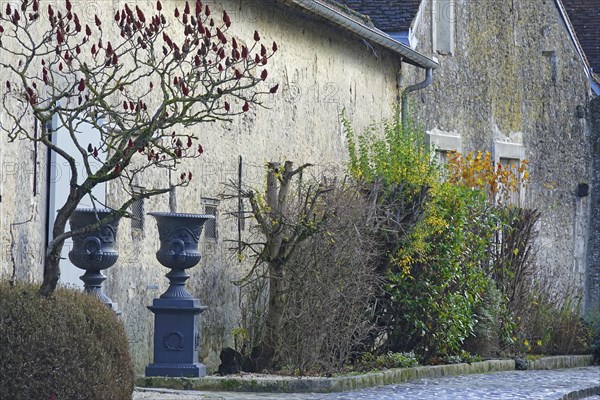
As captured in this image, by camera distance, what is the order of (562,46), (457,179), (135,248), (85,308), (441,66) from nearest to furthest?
1. (85,308)
2. (135,248)
3. (457,179)
4. (441,66)
5. (562,46)

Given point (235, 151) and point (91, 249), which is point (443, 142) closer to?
point (235, 151)

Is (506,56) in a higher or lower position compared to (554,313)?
higher

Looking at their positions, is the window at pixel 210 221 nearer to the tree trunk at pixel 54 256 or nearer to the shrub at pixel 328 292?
the shrub at pixel 328 292

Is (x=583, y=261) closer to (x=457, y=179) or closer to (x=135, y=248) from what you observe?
(x=457, y=179)

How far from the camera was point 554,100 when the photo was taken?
76.5 feet

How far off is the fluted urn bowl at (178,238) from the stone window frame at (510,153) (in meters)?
10.8

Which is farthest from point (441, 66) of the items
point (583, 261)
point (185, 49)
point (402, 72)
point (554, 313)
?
point (185, 49)

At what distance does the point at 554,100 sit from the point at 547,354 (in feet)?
25.2

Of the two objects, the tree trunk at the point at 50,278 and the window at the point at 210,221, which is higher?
the window at the point at 210,221

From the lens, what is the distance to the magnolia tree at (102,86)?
25.4ft

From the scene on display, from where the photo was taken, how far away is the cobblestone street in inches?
386

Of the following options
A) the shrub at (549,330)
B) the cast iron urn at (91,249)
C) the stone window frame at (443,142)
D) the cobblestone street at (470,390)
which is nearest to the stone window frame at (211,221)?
the cobblestone street at (470,390)

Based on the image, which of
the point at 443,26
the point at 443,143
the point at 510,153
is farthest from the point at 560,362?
the point at 510,153

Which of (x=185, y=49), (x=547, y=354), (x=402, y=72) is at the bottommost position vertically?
(x=547, y=354)
